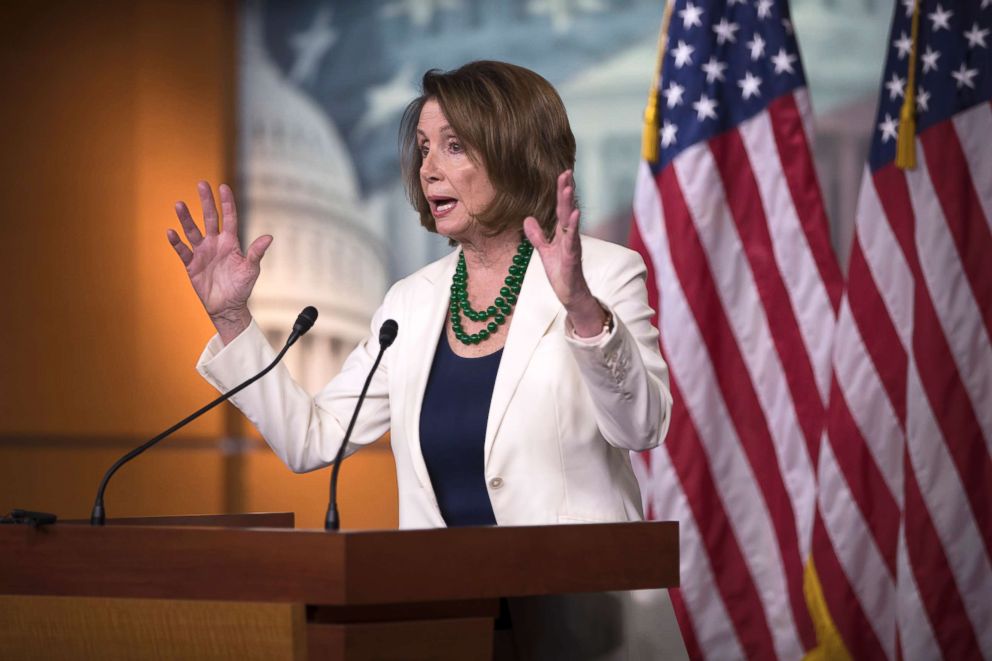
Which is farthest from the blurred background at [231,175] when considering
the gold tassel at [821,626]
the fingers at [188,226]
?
the fingers at [188,226]

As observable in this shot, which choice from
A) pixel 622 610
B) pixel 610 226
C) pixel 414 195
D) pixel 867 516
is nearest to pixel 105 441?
pixel 610 226

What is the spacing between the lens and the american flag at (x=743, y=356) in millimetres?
3189

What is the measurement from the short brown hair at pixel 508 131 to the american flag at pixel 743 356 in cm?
132

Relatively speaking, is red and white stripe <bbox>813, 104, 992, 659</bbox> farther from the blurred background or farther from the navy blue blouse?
the navy blue blouse

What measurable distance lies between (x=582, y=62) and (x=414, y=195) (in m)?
2.05

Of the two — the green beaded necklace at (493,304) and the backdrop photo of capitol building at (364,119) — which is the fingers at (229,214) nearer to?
the green beaded necklace at (493,304)

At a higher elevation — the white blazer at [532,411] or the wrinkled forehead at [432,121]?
the wrinkled forehead at [432,121]

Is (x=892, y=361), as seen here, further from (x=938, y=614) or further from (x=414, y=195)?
(x=414, y=195)

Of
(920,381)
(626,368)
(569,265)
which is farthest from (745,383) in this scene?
(569,265)

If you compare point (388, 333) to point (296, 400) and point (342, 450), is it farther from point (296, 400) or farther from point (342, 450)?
point (296, 400)

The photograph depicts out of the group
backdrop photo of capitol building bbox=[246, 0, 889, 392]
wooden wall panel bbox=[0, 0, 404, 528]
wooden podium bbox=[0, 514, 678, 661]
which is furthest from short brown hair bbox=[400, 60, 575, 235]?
wooden wall panel bbox=[0, 0, 404, 528]

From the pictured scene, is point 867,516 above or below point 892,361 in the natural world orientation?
below

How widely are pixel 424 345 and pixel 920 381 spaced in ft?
5.54

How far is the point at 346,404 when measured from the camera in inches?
77.0
